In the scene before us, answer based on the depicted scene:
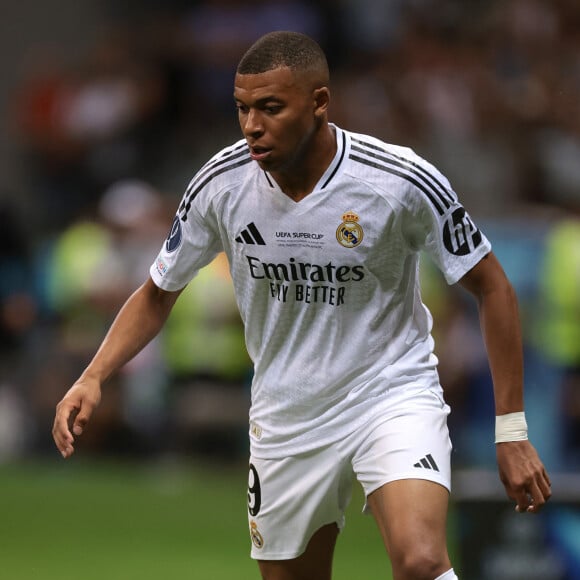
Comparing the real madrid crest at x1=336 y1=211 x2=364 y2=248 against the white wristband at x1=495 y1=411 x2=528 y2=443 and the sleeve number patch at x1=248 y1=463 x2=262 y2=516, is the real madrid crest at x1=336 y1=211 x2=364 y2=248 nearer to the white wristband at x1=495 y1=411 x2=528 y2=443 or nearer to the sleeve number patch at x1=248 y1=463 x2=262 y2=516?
the white wristband at x1=495 y1=411 x2=528 y2=443

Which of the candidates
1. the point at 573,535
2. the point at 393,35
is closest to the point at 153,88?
the point at 393,35

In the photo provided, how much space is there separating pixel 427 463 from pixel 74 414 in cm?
130

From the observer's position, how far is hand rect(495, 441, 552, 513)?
5.45 m

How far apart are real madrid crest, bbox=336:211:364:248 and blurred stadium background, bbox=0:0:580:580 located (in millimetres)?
4094

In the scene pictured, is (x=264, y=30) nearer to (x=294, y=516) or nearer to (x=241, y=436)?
(x=241, y=436)

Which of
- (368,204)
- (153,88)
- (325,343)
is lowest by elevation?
(325,343)

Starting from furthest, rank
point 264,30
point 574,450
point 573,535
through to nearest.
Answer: point 264,30 < point 574,450 < point 573,535

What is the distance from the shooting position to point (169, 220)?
1461 cm

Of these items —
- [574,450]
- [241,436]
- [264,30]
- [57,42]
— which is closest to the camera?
[574,450]

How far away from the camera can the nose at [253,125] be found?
18.0 ft

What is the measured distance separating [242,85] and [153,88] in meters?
11.3

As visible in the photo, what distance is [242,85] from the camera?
18.1ft

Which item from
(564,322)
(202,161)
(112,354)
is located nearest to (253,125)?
(112,354)

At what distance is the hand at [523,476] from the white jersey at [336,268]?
17.7 inches
